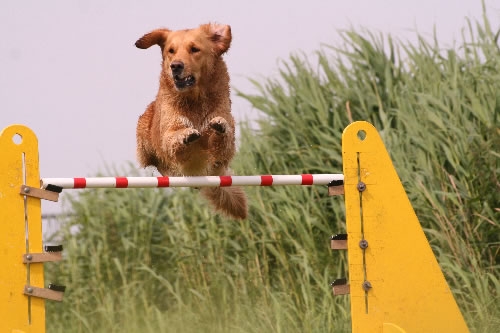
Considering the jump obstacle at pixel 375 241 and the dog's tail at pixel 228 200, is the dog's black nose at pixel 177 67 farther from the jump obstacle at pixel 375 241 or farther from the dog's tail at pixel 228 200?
the dog's tail at pixel 228 200

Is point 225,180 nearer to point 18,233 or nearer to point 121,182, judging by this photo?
point 121,182

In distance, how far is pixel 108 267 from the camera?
29.0ft

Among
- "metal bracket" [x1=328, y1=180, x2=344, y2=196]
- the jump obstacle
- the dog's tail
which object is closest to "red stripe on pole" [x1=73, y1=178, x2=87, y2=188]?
the jump obstacle

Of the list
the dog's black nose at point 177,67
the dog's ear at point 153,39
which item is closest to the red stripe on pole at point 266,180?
the dog's black nose at point 177,67

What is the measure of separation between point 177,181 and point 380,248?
47.9 inches

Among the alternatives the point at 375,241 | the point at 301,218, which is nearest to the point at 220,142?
the point at 375,241

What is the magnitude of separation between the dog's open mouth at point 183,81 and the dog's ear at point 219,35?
278 millimetres

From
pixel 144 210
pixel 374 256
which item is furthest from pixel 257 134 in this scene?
→ pixel 374 256

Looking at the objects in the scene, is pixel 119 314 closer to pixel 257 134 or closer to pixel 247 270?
pixel 247 270

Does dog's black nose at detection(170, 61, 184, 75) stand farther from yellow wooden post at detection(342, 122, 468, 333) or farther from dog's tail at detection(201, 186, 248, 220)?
dog's tail at detection(201, 186, 248, 220)

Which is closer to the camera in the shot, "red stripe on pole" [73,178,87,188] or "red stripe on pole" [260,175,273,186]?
"red stripe on pole" [73,178,87,188]

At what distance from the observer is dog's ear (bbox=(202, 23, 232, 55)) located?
5059 millimetres

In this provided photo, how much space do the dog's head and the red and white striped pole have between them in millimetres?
517

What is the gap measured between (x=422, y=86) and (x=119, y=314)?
3618mm
